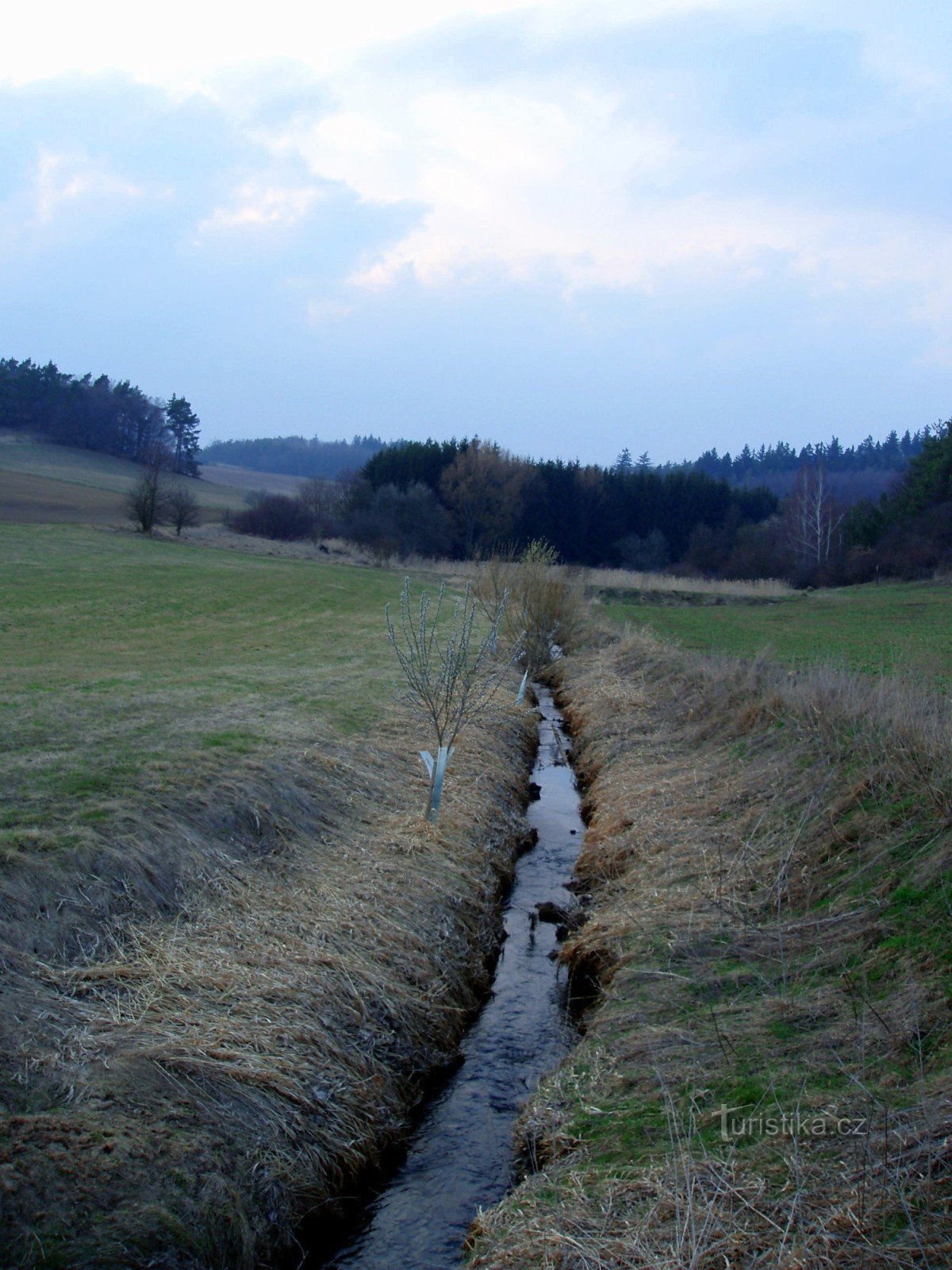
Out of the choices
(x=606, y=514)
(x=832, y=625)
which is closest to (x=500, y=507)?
(x=606, y=514)

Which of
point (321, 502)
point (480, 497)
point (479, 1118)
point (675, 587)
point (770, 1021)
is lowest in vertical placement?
point (479, 1118)

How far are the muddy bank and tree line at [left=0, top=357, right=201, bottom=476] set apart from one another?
8387cm

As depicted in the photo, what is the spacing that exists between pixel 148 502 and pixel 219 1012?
47422mm

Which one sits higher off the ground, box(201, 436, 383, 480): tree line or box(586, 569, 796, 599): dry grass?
box(201, 436, 383, 480): tree line

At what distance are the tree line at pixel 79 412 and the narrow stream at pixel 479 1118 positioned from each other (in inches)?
3326

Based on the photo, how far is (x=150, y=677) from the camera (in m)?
13.4

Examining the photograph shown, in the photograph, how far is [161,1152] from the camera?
4.50 metres

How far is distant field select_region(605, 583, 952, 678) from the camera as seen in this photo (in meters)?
16.7

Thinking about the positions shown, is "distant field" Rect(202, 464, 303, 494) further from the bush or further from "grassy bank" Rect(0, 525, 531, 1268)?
"grassy bank" Rect(0, 525, 531, 1268)

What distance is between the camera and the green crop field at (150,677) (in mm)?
8062

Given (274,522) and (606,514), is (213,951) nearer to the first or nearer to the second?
(274,522)

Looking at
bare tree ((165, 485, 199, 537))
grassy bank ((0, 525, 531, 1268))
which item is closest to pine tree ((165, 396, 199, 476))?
bare tree ((165, 485, 199, 537))

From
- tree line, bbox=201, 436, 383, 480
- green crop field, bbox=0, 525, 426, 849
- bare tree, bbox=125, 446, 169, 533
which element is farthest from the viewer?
tree line, bbox=201, 436, 383, 480

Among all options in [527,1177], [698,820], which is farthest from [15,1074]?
[698,820]
